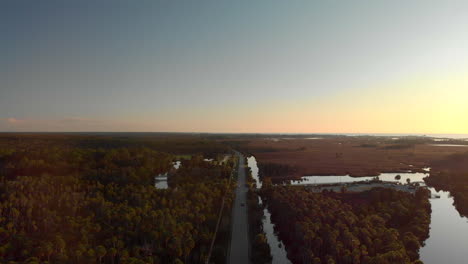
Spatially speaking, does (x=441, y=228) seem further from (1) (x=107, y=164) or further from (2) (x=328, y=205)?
(1) (x=107, y=164)

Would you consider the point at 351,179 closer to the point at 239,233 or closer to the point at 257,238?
the point at 239,233

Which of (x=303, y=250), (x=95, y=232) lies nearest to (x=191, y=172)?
(x=95, y=232)

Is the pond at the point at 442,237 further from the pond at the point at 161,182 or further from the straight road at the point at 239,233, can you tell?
the pond at the point at 161,182

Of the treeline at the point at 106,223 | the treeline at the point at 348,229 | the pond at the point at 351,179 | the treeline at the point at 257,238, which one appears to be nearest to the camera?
the treeline at the point at 348,229

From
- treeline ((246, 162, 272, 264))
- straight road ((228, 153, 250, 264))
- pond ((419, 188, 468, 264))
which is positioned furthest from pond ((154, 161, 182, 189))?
pond ((419, 188, 468, 264))

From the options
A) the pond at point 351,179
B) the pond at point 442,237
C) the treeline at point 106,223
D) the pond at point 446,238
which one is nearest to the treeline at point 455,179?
the pond at point 442,237
